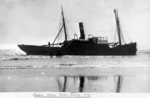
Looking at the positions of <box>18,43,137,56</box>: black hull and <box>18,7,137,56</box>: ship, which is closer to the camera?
<box>18,7,137,56</box>: ship

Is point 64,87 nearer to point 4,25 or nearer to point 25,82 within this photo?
point 25,82

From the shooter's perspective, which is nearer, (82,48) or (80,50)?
(82,48)

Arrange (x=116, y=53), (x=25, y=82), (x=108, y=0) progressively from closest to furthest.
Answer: (x=108, y=0) < (x=25, y=82) < (x=116, y=53)

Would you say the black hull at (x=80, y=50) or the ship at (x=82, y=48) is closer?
the ship at (x=82, y=48)

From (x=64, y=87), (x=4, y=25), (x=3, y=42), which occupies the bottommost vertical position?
(x=64, y=87)

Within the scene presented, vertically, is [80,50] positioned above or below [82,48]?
below

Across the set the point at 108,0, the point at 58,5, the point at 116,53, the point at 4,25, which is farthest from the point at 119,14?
the point at 116,53

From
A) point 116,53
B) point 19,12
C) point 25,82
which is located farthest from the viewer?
point 116,53

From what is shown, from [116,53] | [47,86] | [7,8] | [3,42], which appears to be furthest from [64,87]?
[116,53]

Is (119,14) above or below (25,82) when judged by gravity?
above

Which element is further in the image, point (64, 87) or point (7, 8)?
point (64, 87)
